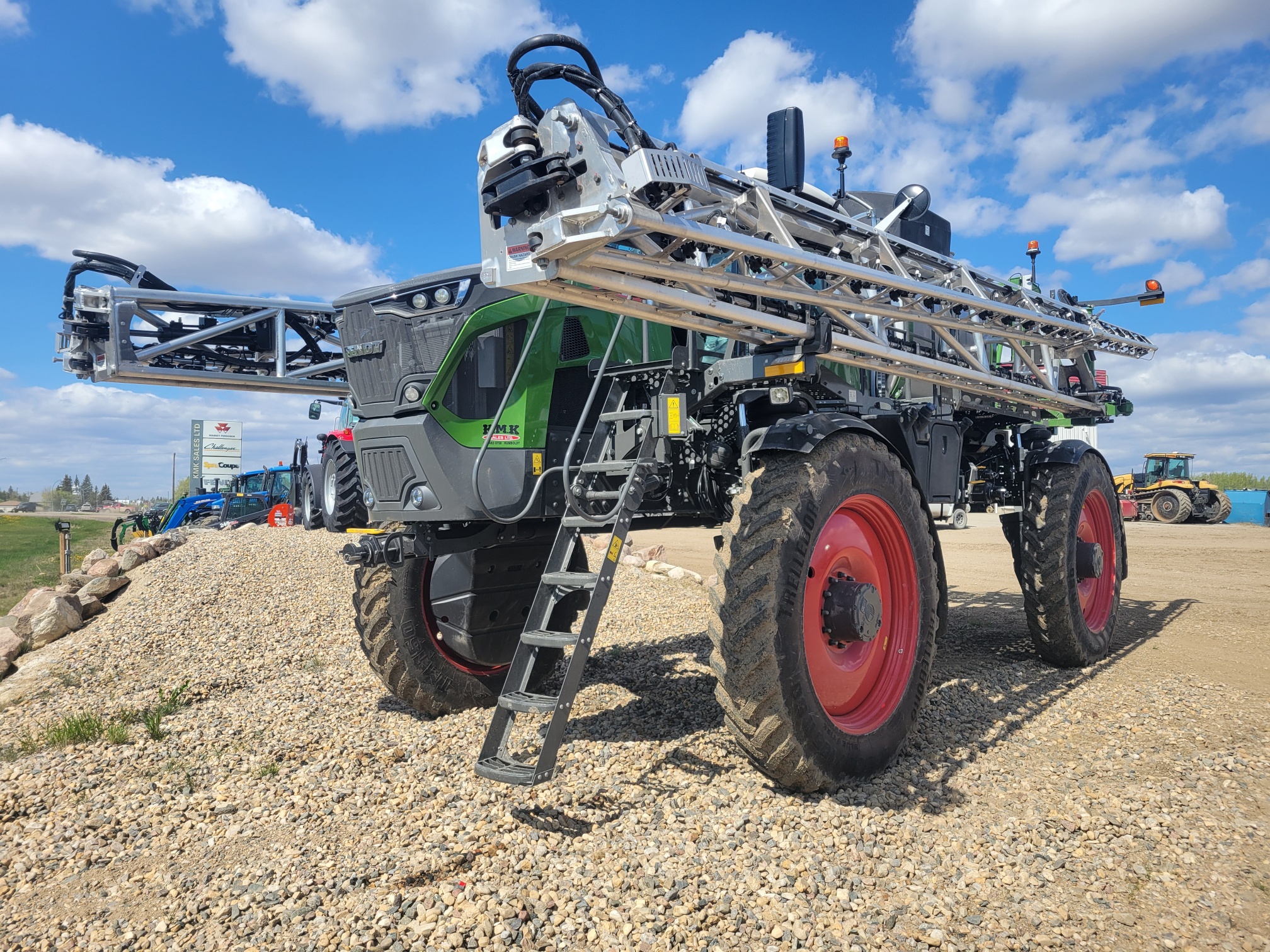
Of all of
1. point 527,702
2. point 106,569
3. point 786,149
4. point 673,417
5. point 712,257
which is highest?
A: point 786,149

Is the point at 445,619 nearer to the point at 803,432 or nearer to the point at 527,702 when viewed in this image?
the point at 527,702

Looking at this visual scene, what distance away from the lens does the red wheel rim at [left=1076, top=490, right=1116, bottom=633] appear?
22.5 feet

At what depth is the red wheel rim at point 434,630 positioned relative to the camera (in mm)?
5051

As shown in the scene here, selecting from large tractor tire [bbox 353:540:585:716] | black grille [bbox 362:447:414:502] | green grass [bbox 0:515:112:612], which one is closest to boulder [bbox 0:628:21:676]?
large tractor tire [bbox 353:540:585:716]

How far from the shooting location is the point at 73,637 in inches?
315

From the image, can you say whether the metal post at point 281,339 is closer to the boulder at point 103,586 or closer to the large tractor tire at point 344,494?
the large tractor tire at point 344,494

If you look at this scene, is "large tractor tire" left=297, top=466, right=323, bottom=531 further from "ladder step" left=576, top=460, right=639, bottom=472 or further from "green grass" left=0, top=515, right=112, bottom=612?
"ladder step" left=576, top=460, right=639, bottom=472

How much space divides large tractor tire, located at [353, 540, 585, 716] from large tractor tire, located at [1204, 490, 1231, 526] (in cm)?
2808

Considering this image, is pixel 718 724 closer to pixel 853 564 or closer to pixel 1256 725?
pixel 853 564

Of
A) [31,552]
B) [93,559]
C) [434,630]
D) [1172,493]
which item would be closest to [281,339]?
[434,630]

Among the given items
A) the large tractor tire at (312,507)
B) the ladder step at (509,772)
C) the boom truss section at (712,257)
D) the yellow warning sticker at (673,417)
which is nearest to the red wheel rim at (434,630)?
the ladder step at (509,772)

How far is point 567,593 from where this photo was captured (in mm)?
3857

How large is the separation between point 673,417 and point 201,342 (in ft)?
25.5

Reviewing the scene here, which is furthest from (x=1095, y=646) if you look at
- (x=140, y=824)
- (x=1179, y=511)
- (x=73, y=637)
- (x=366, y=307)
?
(x=1179, y=511)
